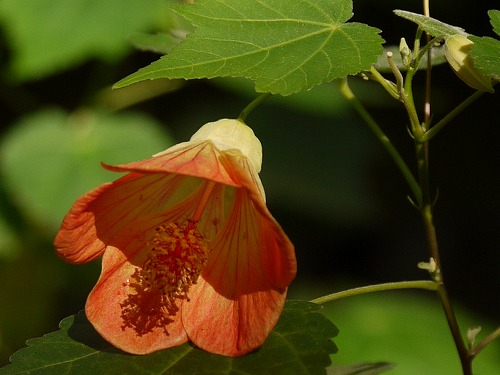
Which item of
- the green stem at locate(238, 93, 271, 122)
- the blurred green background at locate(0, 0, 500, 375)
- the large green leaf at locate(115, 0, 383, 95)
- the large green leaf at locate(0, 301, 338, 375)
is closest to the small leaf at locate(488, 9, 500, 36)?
the large green leaf at locate(115, 0, 383, 95)

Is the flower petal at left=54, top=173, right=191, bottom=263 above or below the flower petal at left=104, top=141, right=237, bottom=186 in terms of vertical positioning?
below

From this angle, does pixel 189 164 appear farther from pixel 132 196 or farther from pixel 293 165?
pixel 293 165

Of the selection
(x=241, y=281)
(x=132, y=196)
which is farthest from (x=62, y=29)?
(x=241, y=281)

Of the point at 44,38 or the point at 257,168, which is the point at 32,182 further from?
the point at 257,168

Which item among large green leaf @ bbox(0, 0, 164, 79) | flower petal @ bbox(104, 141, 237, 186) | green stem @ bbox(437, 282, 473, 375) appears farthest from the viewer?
large green leaf @ bbox(0, 0, 164, 79)

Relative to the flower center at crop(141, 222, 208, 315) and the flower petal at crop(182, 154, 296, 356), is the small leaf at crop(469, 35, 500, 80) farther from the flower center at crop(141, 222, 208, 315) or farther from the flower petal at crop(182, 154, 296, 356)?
the flower center at crop(141, 222, 208, 315)

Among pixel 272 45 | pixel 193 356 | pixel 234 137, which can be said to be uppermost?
pixel 272 45

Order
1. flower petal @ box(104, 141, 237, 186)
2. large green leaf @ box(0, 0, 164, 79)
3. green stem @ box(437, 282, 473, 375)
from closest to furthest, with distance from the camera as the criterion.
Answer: flower petal @ box(104, 141, 237, 186)
green stem @ box(437, 282, 473, 375)
large green leaf @ box(0, 0, 164, 79)
